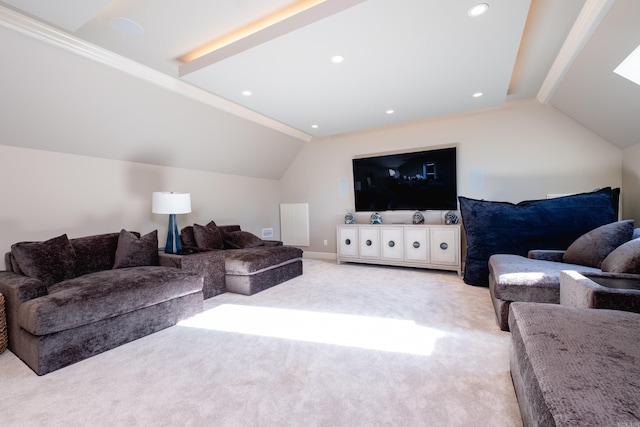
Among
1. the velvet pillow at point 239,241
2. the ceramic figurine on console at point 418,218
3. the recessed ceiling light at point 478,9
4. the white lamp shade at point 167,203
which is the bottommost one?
the velvet pillow at point 239,241

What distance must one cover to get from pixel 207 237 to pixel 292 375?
259 cm

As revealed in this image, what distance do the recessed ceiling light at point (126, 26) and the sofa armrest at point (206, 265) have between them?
6.61 ft

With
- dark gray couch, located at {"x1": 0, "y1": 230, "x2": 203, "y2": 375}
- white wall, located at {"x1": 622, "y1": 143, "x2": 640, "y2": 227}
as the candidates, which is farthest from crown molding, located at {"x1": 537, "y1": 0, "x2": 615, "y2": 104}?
dark gray couch, located at {"x1": 0, "y1": 230, "x2": 203, "y2": 375}

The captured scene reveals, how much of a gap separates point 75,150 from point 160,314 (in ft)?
7.01

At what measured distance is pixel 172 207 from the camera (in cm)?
329

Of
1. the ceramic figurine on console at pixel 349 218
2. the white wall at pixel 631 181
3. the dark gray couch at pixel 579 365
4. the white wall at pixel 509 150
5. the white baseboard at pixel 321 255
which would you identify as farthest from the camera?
the white baseboard at pixel 321 255

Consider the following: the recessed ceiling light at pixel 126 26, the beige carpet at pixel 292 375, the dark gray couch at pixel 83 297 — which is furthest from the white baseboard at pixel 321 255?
the recessed ceiling light at pixel 126 26

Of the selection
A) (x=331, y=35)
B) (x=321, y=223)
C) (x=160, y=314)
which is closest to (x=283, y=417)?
(x=160, y=314)

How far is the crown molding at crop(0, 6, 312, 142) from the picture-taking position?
6.62 ft

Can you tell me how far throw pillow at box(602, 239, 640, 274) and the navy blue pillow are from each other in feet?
4.12

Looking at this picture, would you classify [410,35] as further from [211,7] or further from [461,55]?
[211,7]

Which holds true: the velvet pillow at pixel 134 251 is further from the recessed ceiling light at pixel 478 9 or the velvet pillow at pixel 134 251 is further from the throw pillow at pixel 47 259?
the recessed ceiling light at pixel 478 9

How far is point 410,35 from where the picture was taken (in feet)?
7.14

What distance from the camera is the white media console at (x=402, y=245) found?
4.12 metres
